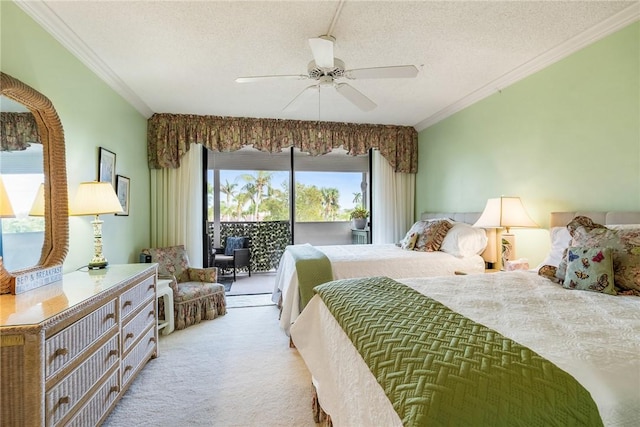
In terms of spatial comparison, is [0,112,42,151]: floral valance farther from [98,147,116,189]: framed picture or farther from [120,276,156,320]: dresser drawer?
[120,276,156,320]: dresser drawer

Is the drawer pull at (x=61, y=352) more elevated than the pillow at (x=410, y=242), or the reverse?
the pillow at (x=410, y=242)

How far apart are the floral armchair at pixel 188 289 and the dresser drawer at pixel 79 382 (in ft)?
4.37

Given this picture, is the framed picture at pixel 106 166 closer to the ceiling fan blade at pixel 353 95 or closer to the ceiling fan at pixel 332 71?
the ceiling fan at pixel 332 71

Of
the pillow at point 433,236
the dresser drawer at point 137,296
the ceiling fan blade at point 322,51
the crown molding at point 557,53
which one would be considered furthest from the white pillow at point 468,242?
the dresser drawer at point 137,296

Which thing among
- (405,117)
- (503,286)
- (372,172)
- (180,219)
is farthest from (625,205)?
(180,219)

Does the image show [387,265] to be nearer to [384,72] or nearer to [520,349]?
[384,72]

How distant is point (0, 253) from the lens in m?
1.59

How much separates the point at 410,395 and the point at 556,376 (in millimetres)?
397

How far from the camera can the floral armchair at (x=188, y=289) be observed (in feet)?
10.5

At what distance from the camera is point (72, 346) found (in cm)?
145

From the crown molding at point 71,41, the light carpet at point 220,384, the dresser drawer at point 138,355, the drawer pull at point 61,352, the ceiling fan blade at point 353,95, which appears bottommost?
the light carpet at point 220,384

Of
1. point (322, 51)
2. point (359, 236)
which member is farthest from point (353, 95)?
point (359, 236)

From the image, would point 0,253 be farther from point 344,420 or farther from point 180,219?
point 180,219

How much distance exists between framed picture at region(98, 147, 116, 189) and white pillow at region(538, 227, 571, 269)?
3626 millimetres
